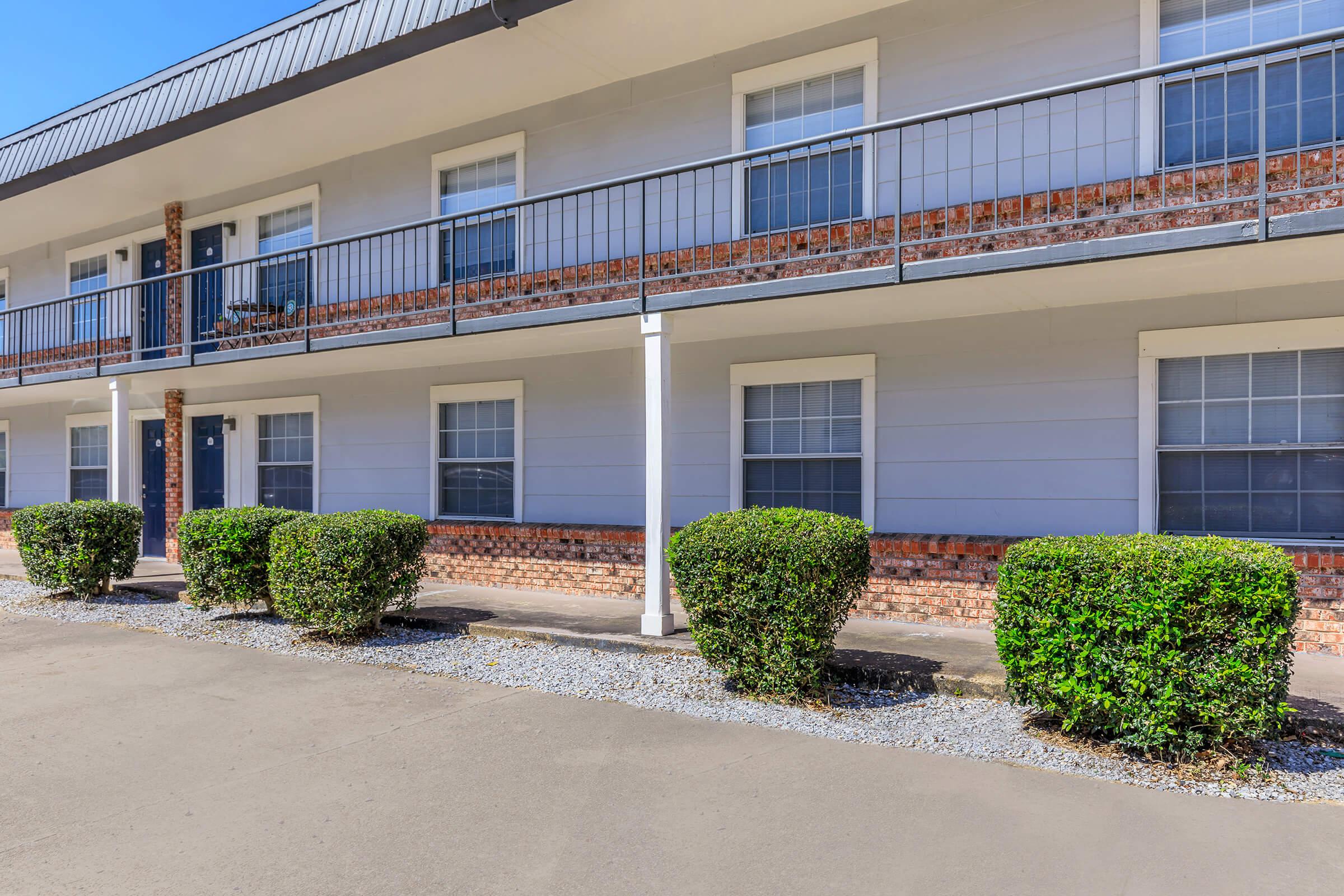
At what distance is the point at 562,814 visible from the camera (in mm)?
4012

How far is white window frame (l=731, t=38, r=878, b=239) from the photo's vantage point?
808 centimetres

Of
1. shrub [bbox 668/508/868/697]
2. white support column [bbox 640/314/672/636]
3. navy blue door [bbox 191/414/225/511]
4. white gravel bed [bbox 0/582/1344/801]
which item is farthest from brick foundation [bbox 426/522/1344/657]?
navy blue door [bbox 191/414/225/511]

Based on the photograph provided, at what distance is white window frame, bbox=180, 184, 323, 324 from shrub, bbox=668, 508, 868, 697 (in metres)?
8.69

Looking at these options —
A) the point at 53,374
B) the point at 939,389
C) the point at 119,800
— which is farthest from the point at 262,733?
the point at 53,374

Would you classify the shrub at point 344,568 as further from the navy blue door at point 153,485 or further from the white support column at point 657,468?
the navy blue door at point 153,485

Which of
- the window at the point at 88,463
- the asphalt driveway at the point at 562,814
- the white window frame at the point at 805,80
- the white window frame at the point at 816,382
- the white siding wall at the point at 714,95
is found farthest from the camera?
the window at the point at 88,463

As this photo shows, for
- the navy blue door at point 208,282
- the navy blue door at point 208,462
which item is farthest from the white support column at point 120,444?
the navy blue door at point 208,282

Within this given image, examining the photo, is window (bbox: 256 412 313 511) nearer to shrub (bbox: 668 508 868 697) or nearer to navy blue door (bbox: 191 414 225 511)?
navy blue door (bbox: 191 414 225 511)

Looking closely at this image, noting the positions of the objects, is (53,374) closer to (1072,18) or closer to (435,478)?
(435,478)

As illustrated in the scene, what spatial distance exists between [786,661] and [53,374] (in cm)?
1227

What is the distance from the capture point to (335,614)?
295 inches

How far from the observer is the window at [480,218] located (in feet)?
34.2

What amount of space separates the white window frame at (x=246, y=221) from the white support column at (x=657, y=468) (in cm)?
672

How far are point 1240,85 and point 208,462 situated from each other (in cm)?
1361
